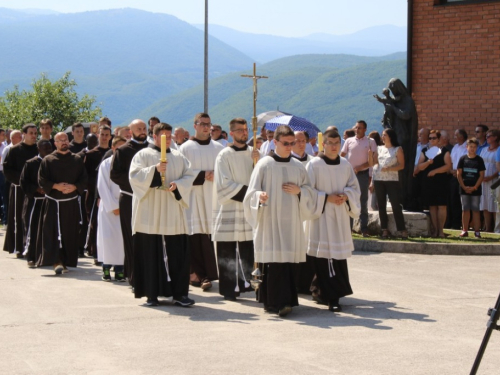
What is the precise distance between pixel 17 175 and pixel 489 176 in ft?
27.6

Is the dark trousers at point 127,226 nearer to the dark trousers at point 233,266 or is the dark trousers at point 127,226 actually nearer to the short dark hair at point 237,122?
the dark trousers at point 233,266

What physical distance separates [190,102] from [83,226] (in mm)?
153383

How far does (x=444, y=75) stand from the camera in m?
21.5

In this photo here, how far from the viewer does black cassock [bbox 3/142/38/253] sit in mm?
15934

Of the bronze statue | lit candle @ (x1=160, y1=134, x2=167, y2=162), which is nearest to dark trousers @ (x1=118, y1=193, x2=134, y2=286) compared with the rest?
lit candle @ (x1=160, y1=134, x2=167, y2=162)

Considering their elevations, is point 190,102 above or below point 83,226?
above

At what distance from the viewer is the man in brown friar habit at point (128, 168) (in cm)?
1245

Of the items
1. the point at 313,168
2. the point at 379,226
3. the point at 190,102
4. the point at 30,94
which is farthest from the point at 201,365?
the point at 190,102

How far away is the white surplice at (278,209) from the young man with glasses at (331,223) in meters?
0.29

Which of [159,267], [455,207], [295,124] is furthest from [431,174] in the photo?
[159,267]

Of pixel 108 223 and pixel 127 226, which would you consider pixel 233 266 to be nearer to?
pixel 127 226

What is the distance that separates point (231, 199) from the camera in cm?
1191

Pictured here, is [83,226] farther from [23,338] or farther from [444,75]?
[444,75]

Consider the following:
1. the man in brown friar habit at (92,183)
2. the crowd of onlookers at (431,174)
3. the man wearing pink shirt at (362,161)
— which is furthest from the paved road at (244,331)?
the man wearing pink shirt at (362,161)
